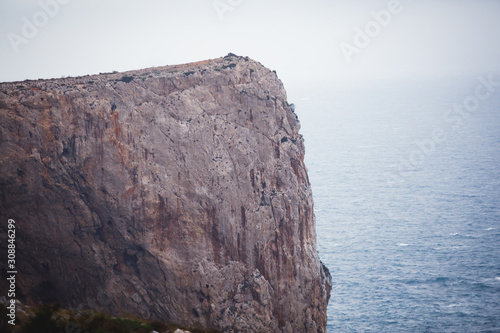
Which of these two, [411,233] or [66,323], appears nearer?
[66,323]

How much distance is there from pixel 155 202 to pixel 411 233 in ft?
230

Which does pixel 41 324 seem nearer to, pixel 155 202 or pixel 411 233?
pixel 155 202

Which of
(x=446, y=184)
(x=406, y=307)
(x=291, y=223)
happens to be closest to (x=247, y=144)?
(x=291, y=223)

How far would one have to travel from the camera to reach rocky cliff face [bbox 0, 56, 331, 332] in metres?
38.5

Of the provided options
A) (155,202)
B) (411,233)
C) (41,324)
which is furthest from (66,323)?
(411,233)

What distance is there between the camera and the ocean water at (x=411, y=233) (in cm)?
7138

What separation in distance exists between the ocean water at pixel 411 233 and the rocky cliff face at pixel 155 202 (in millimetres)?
31873

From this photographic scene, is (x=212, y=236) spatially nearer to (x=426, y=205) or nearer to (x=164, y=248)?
(x=164, y=248)

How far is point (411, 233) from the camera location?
98.5 metres

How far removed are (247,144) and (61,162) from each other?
14467 millimetres

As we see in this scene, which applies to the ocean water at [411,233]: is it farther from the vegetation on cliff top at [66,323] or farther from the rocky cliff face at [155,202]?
the vegetation on cliff top at [66,323]

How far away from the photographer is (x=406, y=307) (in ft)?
238

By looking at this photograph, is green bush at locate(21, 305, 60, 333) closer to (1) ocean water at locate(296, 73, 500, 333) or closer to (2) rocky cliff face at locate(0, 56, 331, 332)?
(2) rocky cliff face at locate(0, 56, 331, 332)

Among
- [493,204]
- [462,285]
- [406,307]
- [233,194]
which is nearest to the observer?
[233,194]
